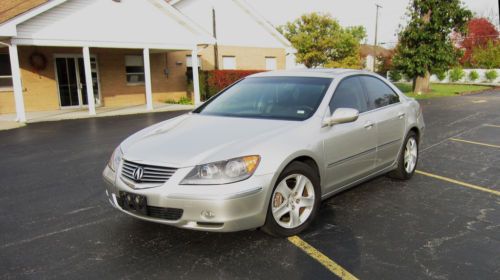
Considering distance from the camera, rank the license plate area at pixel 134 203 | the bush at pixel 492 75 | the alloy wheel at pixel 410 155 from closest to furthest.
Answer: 1. the license plate area at pixel 134 203
2. the alloy wheel at pixel 410 155
3. the bush at pixel 492 75

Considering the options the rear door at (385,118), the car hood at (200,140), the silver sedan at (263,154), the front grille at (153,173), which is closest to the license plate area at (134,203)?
the silver sedan at (263,154)

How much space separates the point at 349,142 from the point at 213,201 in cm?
186

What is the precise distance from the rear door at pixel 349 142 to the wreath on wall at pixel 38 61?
51.1 ft

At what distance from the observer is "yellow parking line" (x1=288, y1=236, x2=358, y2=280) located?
3.28 metres

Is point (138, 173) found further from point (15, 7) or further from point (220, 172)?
point (15, 7)

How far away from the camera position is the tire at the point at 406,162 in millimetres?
5648

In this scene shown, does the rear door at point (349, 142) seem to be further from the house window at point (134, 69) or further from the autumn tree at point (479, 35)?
the autumn tree at point (479, 35)

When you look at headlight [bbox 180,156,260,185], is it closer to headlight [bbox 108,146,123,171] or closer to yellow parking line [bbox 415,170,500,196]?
headlight [bbox 108,146,123,171]

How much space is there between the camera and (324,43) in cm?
3928

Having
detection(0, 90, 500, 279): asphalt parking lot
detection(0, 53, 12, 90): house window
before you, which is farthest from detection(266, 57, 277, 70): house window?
detection(0, 90, 500, 279): asphalt parking lot

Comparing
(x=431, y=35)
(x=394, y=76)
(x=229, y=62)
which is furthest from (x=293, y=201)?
(x=394, y=76)

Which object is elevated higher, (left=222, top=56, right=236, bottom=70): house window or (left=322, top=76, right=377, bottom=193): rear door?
(left=222, top=56, right=236, bottom=70): house window

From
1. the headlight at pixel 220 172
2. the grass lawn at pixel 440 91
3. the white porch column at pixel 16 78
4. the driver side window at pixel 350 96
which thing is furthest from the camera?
the grass lawn at pixel 440 91

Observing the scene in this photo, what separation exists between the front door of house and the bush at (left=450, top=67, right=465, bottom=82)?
36.9 meters
